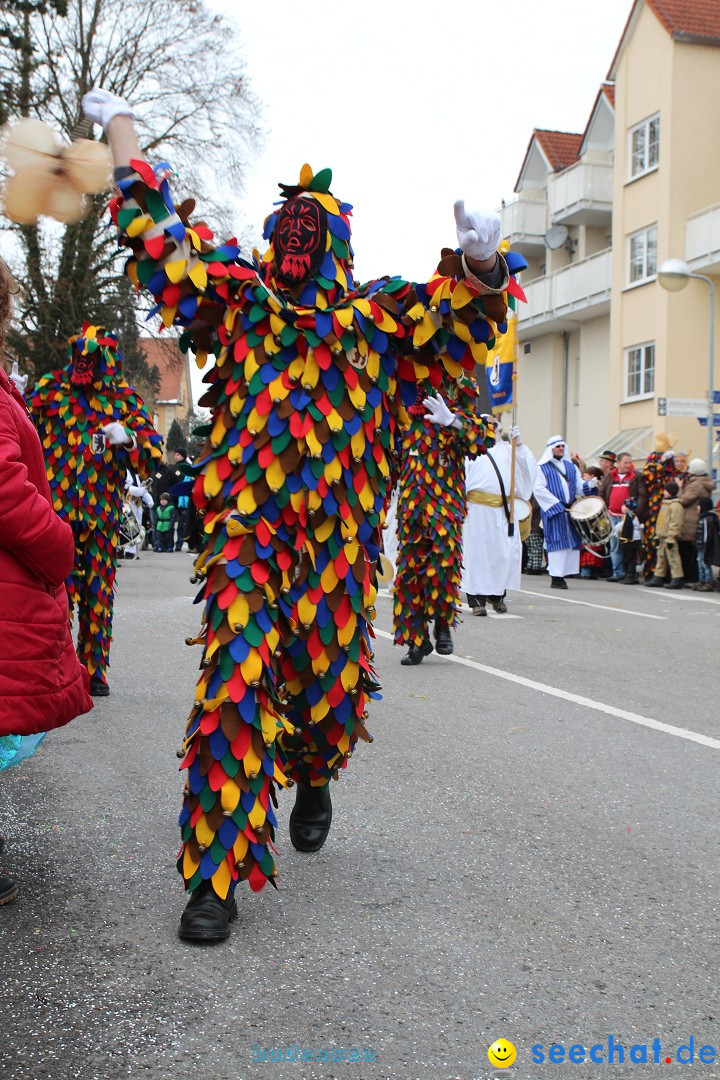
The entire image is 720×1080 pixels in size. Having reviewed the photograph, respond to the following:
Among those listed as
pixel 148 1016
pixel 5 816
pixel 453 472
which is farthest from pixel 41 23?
pixel 148 1016

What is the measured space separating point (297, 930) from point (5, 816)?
1.55 m

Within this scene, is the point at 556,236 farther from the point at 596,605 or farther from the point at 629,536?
the point at 596,605

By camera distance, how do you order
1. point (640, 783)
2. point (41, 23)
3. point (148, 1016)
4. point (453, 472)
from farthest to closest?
point (41, 23) < point (453, 472) < point (640, 783) < point (148, 1016)

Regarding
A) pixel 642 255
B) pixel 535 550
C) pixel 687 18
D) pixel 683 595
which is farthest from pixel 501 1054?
pixel 687 18

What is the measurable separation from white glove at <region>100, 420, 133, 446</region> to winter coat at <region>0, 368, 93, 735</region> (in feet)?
11.1

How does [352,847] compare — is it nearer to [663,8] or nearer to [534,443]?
[663,8]

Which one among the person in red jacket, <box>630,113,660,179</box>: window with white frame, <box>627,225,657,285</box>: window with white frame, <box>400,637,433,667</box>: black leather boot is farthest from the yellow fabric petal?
<box>630,113,660,179</box>: window with white frame

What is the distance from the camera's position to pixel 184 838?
320 cm

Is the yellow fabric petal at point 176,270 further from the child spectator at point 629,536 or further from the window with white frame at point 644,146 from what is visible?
the window with white frame at point 644,146

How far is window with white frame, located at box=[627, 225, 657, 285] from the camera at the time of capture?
96.2ft

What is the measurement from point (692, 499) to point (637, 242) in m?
15.0

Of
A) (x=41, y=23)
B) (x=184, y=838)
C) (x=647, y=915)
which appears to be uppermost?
(x=41, y=23)

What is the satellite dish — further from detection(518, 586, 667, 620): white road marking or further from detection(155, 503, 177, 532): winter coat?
detection(518, 586, 667, 620): white road marking

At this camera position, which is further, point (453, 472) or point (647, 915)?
point (453, 472)
